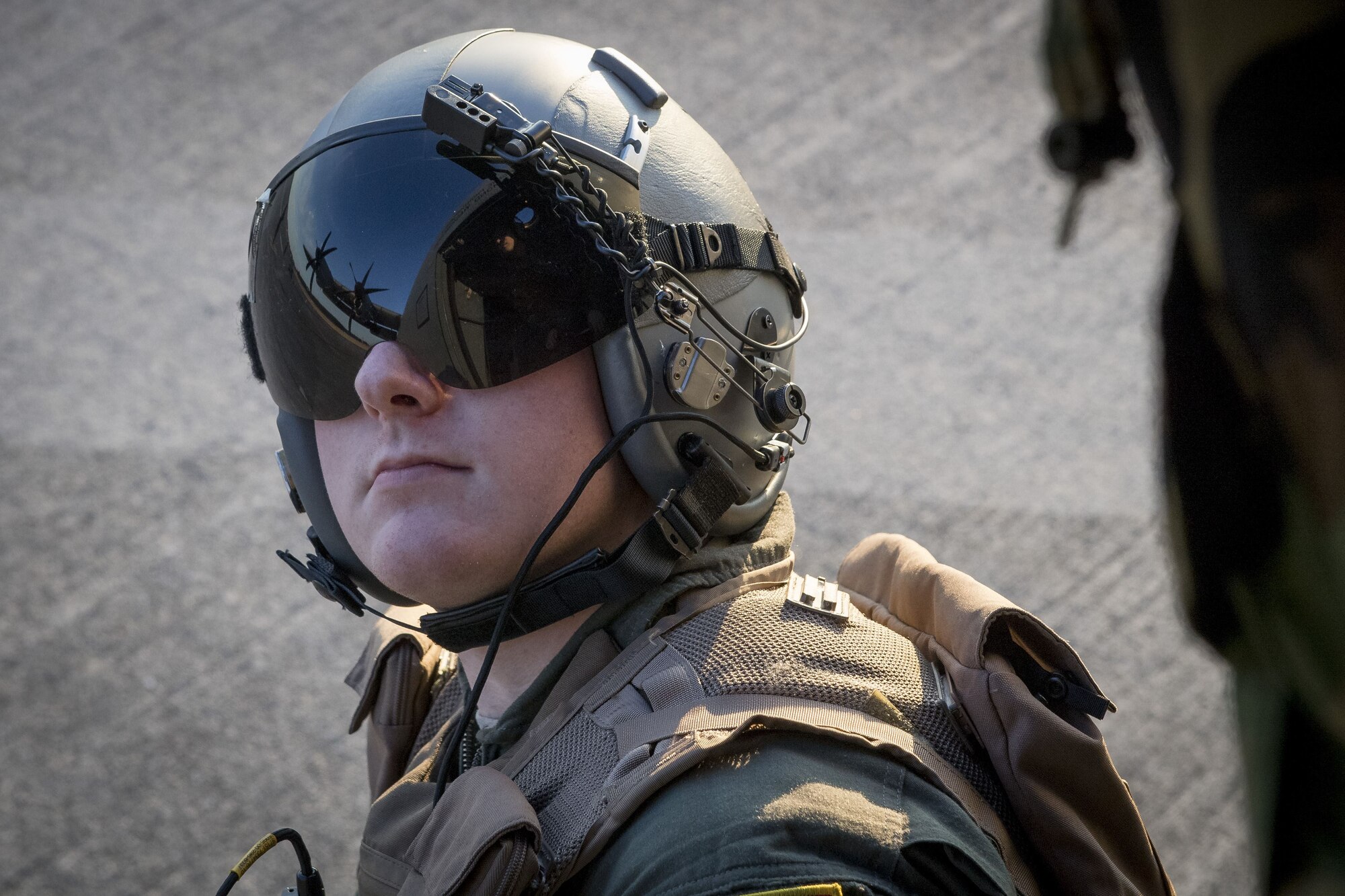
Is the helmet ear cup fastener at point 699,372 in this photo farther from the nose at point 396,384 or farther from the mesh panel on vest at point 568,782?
the mesh panel on vest at point 568,782

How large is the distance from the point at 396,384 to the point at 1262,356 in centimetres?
105

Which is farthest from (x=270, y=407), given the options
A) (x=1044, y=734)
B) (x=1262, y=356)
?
(x=1262, y=356)

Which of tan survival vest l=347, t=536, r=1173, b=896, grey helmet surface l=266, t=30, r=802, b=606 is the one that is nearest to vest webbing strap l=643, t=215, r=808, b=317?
grey helmet surface l=266, t=30, r=802, b=606

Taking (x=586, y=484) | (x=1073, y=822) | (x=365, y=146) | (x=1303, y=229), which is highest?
(x=1303, y=229)

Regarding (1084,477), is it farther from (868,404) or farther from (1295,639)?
(1295,639)

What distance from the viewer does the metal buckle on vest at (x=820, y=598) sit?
56.1 inches

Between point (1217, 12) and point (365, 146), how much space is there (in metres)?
1.15

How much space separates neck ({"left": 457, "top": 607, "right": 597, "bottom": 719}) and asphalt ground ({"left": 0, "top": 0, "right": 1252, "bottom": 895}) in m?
1.37

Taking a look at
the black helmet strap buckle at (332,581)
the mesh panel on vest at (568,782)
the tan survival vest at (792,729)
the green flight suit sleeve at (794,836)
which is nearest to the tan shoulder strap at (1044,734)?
the tan survival vest at (792,729)

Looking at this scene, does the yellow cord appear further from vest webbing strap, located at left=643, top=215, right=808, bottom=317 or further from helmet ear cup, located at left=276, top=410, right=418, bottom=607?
vest webbing strap, located at left=643, top=215, right=808, bottom=317

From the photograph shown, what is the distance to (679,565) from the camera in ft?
4.85

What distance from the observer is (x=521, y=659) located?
153 cm

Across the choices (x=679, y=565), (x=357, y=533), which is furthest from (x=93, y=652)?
(x=679, y=565)

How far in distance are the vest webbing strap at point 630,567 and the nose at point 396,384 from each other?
25 centimetres
